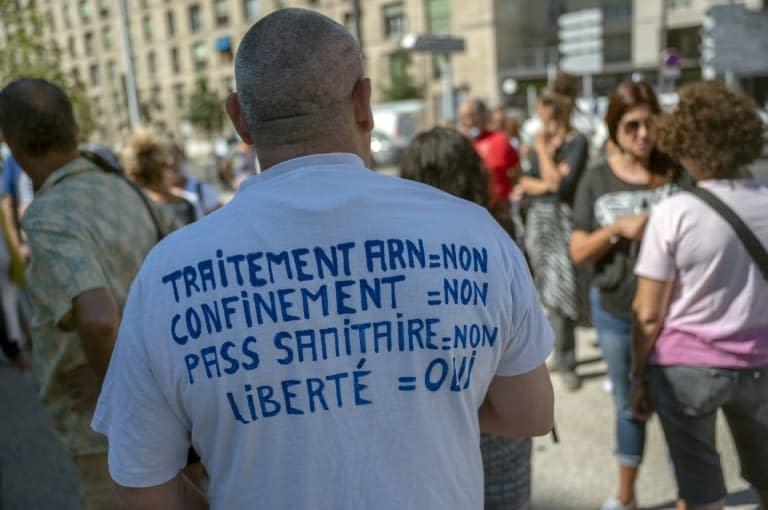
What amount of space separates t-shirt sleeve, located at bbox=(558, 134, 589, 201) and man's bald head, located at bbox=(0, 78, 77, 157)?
2.63 meters

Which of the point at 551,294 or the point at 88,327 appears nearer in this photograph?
the point at 88,327

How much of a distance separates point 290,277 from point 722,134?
1.64 meters

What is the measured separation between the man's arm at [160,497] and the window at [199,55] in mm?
44360

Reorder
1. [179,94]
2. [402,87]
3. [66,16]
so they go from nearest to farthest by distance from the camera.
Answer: [402,87] < [179,94] < [66,16]

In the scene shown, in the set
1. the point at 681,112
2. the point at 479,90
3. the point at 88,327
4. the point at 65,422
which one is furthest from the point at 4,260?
the point at 479,90

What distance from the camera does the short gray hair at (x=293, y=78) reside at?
105 cm

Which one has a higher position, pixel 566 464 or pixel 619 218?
pixel 619 218

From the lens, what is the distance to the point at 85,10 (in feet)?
155

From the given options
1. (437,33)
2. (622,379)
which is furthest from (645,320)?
(437,33)

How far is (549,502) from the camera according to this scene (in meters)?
2.98

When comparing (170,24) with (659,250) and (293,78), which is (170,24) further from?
(293,78)

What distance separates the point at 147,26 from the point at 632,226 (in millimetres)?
48529

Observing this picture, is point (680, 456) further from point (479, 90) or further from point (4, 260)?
point (479, 90)

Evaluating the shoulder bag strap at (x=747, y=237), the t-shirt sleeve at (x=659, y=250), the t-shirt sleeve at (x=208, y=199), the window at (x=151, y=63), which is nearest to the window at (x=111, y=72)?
the window at (x=151, y=63)
